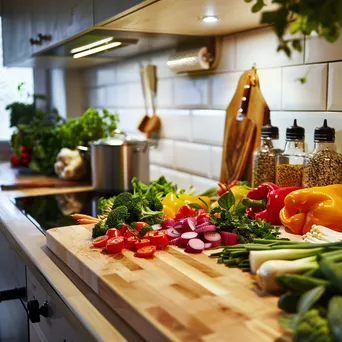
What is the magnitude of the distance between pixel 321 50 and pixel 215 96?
0.55 metres

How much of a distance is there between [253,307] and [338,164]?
1.95ft

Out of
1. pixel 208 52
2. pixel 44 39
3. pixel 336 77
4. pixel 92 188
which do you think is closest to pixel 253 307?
pixel 336 77

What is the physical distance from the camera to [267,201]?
4.28 feet

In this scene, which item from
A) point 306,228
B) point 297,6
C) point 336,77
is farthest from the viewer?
point 336,77

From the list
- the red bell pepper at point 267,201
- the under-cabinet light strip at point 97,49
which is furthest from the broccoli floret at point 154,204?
the under-cabinet light strip at point 97,49

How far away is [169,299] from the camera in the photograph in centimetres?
82

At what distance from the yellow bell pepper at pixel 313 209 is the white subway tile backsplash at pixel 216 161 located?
0.66 meters

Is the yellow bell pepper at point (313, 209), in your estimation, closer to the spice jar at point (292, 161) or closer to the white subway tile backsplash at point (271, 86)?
the spice jar at point (292, 161)

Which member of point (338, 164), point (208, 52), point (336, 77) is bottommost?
point (338, 164)

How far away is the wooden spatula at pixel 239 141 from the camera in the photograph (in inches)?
63.6

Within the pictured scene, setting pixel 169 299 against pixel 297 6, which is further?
pixel 169 299

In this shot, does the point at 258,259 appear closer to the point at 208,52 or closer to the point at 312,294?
the point at 312,294

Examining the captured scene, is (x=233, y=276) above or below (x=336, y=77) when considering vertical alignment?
below

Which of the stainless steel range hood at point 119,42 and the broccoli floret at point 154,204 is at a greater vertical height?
the stainless steel range hood at point 119,42
